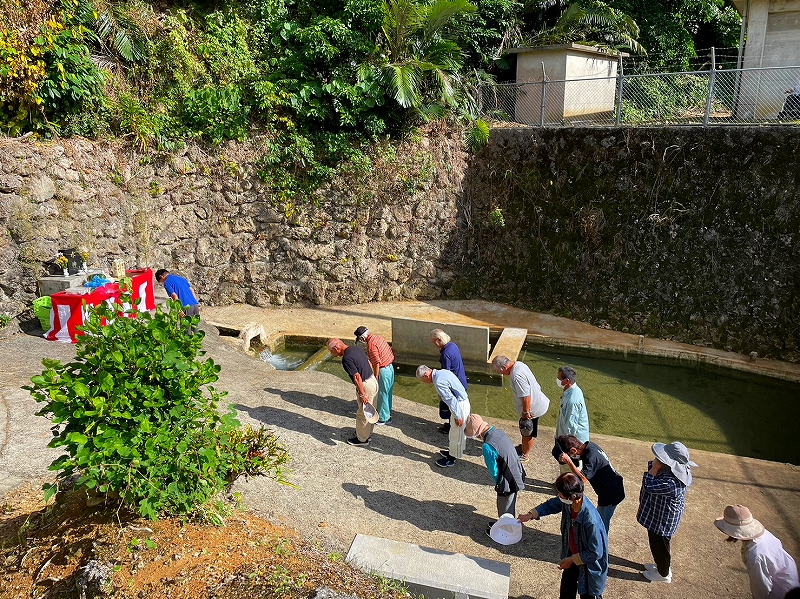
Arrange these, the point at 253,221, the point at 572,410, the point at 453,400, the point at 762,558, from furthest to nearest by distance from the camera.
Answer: the point at 253,221 → the point at 453,400 → the point at 572,410 → the point at 762,558

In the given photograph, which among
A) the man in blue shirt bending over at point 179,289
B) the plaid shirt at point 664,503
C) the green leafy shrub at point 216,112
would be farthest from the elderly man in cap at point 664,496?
the green leafy shrub at point 216,112

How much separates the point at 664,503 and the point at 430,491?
2.52 meters

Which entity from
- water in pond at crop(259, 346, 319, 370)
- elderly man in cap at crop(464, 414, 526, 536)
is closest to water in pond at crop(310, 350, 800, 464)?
water in pond at crop(259, 346, 319, 370)

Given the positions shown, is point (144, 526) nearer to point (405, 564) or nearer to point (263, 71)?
point (405, 564)

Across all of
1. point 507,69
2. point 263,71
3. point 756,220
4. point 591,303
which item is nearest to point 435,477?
point 591,303

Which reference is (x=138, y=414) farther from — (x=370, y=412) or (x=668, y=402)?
(x=668, y=402)

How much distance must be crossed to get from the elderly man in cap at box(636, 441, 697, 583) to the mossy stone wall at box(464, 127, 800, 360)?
804 centimetres

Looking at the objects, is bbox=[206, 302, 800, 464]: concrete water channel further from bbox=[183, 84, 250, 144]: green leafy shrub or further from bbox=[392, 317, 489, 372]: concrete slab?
bbox=[183, 84, 250, 144]: green leafy shrub

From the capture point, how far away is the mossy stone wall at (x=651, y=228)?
38.3 ft

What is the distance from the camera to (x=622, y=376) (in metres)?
11.1

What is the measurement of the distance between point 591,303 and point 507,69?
8.23 meters

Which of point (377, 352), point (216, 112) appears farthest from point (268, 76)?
point (377, 352)

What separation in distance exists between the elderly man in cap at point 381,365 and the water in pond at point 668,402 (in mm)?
998

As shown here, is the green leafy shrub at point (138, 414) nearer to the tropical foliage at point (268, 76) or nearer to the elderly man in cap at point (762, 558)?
the elderly man in cap at point (762, 558)
